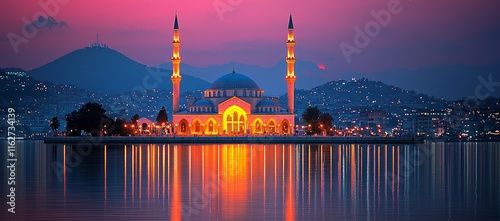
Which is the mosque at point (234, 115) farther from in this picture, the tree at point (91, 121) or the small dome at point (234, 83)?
the tree at point (91, 121)

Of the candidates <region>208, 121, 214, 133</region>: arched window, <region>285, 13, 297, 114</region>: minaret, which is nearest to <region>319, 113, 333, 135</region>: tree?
<region>285, 13, 297, 114</region>: minaret

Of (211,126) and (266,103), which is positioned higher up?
(266,103)

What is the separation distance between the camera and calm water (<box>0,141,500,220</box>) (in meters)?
22.3

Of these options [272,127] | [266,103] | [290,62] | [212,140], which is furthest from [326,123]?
[212,140]

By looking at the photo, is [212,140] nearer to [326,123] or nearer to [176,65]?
[176,65]

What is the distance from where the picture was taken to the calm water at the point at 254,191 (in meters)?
22.3

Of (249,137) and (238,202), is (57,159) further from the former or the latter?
(249,137)

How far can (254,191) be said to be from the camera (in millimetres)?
27922

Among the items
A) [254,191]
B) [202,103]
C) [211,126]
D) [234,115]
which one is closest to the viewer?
[254,191]

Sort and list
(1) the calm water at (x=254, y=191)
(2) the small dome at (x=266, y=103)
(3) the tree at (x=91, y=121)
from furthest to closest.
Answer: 1. (2) the small dome at (x=266, y=103)
2. (3) the tree at (x=91, y=121)
3. (1) the calm water at (x=254, y=191)

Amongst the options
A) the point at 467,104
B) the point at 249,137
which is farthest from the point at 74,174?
the point at 467,104

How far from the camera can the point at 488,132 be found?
138m

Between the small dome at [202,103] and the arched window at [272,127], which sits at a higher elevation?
the small dome at [202,103]

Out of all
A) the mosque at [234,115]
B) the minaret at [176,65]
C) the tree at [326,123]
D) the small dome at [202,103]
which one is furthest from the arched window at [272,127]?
the minaret at [176,65]
